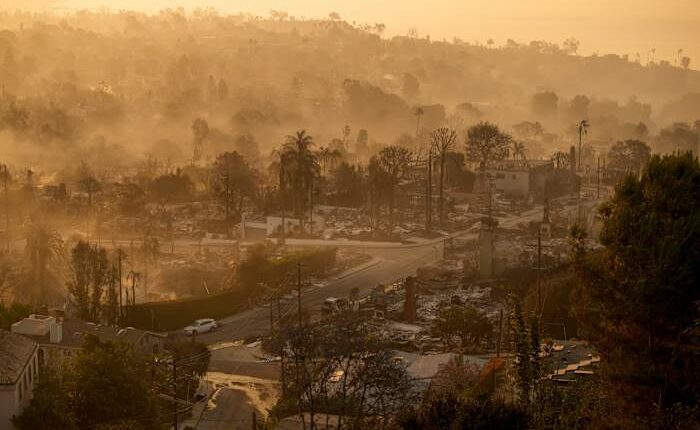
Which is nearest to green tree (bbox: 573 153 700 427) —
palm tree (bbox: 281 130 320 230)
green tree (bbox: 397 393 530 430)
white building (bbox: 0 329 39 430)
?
green tree (bbox: 397 393 530 430)

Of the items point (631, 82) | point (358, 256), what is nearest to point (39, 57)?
point (358, 256)

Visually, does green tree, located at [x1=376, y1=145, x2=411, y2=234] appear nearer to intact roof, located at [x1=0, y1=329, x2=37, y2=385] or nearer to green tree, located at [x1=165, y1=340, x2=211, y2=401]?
green tree, located at [x1=165, y1=340, x2=211, y2=401]

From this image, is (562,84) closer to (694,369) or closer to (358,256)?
(358,256)

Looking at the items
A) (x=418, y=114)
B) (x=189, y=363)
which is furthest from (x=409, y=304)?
(x=418, y=114)

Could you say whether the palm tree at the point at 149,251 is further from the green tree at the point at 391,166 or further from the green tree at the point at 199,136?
the green tree at the point at 199,136

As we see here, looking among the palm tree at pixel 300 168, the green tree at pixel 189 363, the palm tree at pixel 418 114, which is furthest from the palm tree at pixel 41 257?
the palm tree at pixel 418 114
